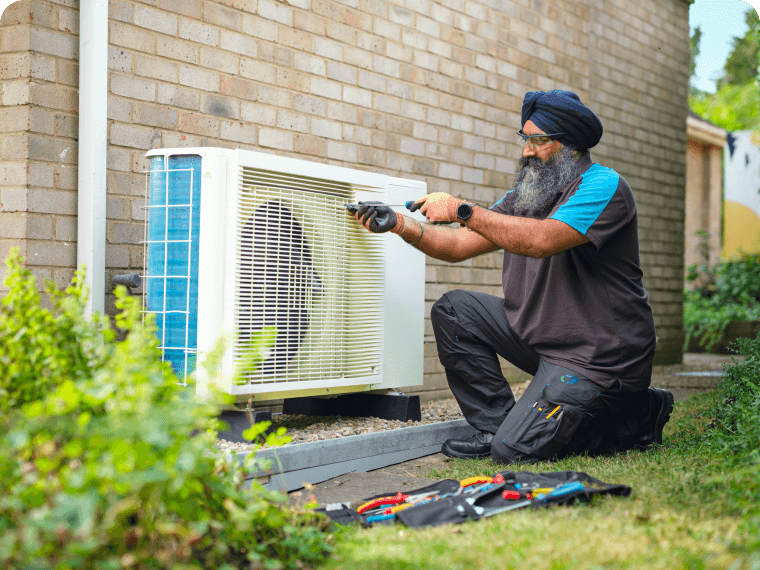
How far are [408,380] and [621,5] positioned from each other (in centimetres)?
463

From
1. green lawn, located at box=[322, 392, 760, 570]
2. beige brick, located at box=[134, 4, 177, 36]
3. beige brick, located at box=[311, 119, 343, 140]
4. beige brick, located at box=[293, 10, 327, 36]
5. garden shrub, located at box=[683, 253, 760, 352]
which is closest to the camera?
green lawn, located at box=[322, 392, 760, 570]

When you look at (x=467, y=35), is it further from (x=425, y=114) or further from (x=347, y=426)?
(x=347, y=426)

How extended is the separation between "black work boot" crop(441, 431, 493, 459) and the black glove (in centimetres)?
96

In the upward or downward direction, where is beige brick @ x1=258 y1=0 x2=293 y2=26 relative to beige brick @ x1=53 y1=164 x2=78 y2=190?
upward

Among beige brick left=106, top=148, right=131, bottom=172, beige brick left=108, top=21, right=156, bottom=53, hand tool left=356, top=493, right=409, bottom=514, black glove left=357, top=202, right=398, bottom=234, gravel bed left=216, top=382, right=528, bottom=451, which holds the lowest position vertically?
hand tool left=356, top=493, right=409, bottom=514

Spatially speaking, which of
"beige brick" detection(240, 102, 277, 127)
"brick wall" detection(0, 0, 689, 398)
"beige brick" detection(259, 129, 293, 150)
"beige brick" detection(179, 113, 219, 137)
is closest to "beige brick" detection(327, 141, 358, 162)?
"brick wall" detection(0, 0, 689, 398)

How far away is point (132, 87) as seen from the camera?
2920 mm

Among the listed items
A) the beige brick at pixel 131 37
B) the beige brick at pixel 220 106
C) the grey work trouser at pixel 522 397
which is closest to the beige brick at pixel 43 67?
the beige brick at pixel 131 37

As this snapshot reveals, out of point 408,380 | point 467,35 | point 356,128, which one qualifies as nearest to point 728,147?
point 467,35

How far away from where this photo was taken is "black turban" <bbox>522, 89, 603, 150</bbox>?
9.85ft

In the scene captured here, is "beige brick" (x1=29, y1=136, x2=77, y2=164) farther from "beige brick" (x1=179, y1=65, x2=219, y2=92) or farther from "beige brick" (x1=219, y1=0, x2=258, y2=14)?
"beige brick" (x1=219, y1=0, x2=258, y2=14)

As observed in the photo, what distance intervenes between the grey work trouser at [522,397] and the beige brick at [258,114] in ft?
3.93

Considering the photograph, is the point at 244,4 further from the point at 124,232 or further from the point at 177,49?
the point at 124,232

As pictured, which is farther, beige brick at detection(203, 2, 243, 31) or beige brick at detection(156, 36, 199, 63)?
beige brick at detection(203, 2, 243, 31)
